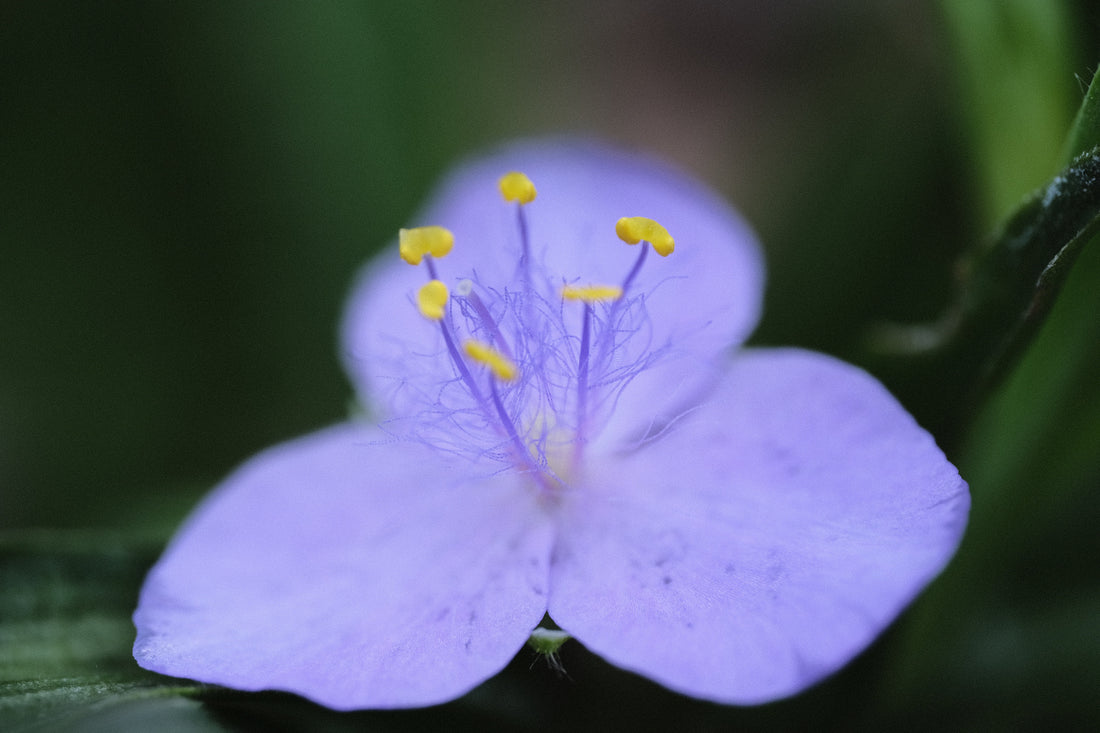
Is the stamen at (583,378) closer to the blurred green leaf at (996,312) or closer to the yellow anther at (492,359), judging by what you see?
the yellow anther at (492,359)

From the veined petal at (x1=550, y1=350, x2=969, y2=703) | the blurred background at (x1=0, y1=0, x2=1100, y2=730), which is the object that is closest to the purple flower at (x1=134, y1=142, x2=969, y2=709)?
the veined petal at (x1=550, y1=350, x2=969, y2=703)

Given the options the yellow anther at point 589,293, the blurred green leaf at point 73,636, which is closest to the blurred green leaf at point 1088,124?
the yellow anther at point 589,293

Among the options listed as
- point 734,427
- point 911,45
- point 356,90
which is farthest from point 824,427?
point 911,45

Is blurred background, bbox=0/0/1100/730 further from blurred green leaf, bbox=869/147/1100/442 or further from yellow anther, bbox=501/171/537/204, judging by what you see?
yellow anther, bbox=501/171/537/204

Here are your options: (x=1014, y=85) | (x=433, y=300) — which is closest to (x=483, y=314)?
(x=433, y=300)

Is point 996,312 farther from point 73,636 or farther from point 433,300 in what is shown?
point 73,636

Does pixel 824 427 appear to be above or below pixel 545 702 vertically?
above

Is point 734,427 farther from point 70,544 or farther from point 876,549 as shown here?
point 70,544
